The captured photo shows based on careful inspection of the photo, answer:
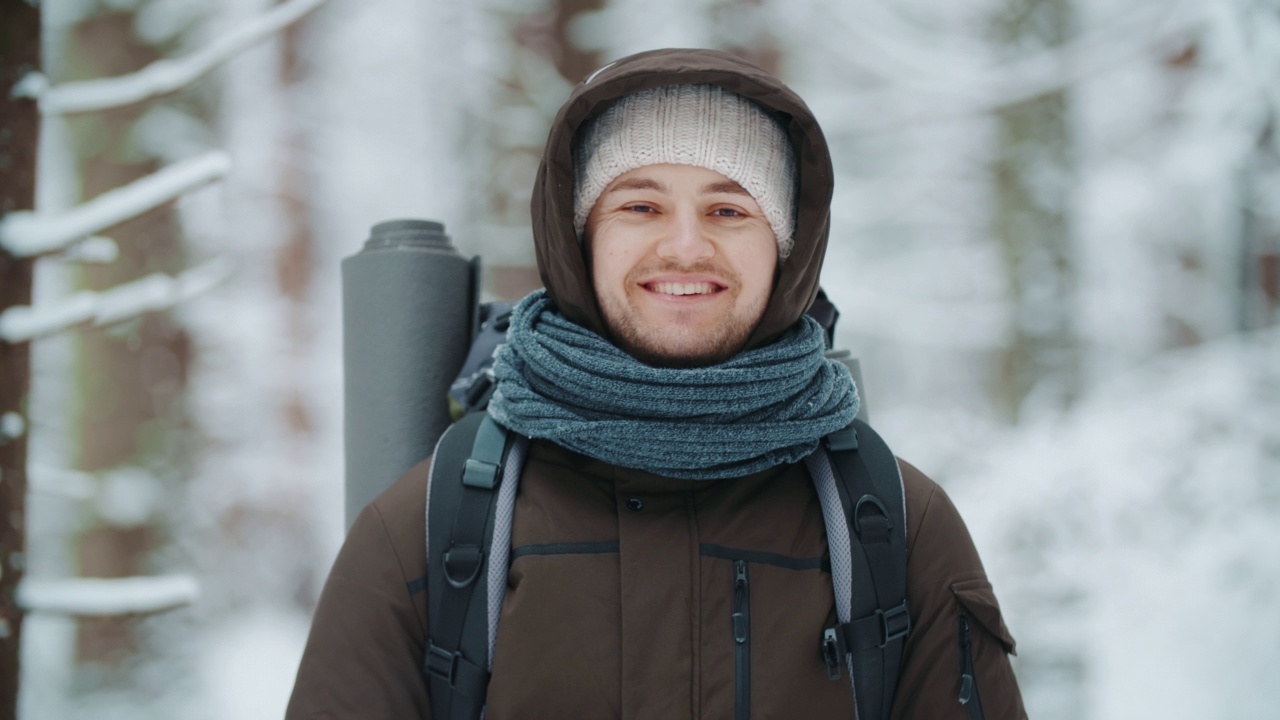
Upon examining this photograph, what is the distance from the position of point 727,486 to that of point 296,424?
423 cm

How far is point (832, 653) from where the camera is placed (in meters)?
1.32

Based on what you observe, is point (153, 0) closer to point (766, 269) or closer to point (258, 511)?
point (258, 511)

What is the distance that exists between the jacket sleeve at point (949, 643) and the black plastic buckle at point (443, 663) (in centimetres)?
83

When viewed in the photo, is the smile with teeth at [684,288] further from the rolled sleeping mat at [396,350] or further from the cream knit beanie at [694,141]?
the rolled sleeping mat at [396,350]

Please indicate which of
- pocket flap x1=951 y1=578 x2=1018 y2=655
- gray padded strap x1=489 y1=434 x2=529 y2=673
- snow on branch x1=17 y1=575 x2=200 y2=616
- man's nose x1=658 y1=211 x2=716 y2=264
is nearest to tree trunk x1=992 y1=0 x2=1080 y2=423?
pocket flap x1=951 y1=578 x2=1018 y2=655

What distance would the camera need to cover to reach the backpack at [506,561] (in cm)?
131

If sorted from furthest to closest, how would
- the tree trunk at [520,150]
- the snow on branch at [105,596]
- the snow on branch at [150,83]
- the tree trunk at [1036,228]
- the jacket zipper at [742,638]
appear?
the tree trunk at [1036,228] → the tree trunk at [520,150] → the snow on branch at [150,83] → the snow on branch at [105,596] → the jacket zipper at [742,638]

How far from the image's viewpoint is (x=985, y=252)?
17.7 ft

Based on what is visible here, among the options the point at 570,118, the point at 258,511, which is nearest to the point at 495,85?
the point at 258,511

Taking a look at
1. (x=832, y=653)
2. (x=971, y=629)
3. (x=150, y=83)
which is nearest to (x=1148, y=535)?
(x=971, y=629)

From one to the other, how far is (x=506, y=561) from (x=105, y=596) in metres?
3.33

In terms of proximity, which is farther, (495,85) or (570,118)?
(495,85)

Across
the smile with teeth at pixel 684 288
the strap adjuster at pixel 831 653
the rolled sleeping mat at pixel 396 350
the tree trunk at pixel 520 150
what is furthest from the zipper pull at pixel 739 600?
the tree trunk at pixel 520 150

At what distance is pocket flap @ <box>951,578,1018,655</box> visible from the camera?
140 cm
